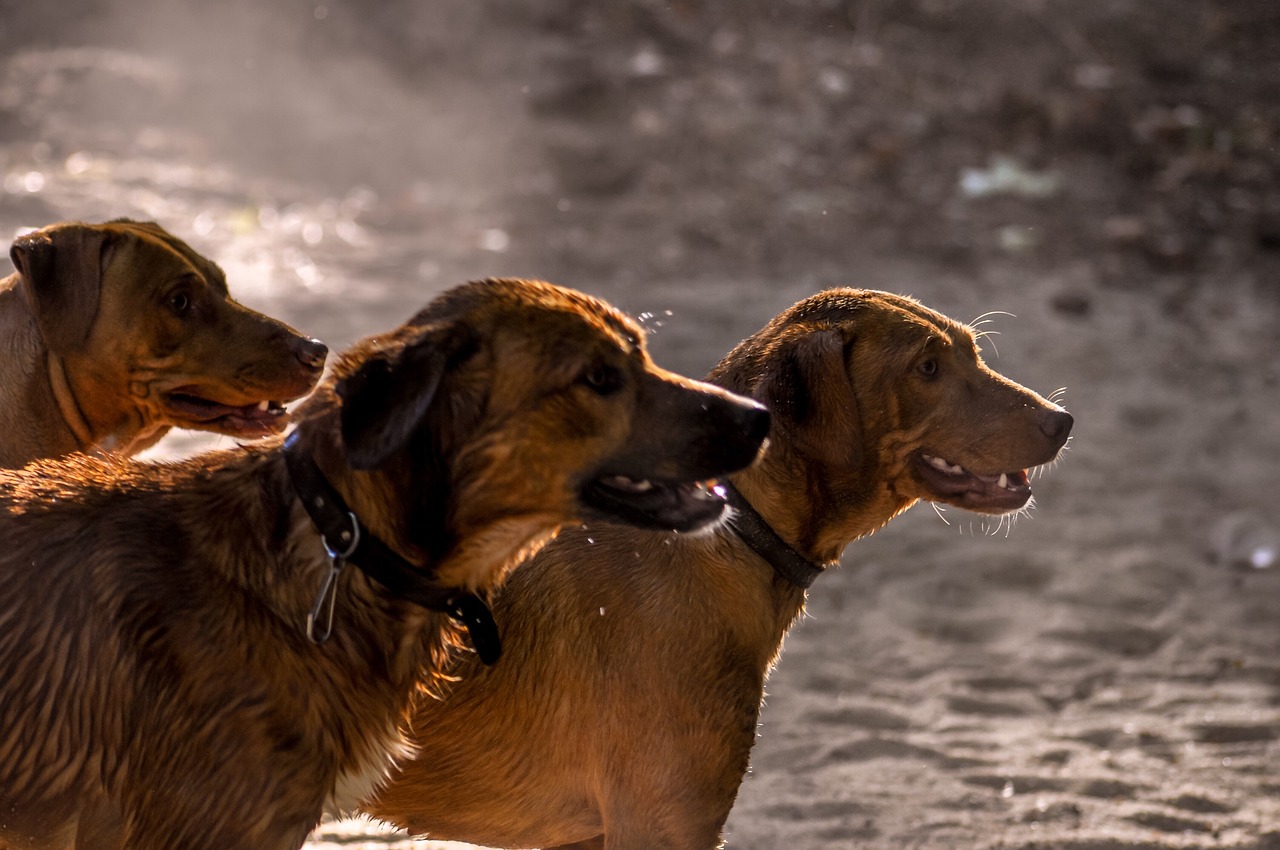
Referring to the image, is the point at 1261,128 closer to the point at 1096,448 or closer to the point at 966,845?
the point at 1096,448

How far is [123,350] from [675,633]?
1.93m

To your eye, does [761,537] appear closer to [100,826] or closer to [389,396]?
[389,396]

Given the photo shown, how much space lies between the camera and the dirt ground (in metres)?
5.68

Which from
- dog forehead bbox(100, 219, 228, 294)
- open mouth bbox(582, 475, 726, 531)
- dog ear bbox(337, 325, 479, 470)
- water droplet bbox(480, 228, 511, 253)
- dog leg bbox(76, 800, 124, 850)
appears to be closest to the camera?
dog ear bbox(337, 325, 479, 470)

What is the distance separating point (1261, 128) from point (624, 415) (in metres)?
11.4

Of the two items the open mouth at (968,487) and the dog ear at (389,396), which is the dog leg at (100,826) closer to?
the dog ear at (389,396)

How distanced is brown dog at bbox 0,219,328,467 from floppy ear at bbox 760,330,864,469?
1541mm

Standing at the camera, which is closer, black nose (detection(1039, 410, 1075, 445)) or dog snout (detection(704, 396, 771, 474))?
dog snout (detection(704, 396, 771, 474))

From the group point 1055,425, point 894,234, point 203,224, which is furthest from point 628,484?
point 203,224

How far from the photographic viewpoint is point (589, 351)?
319cm

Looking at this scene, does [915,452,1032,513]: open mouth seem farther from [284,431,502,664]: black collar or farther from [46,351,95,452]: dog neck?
[46,351,95,452]: dog neck

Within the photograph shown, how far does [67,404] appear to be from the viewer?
14.5 feet

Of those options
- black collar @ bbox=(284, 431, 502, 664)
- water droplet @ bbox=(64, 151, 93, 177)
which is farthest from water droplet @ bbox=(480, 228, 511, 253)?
black collar @ bbox=(284, 431, 502, 664)

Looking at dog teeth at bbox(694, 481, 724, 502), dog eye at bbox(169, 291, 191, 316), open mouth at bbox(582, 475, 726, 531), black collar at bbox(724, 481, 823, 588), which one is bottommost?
open mouth at bbox(582, 475, 726, 531)
